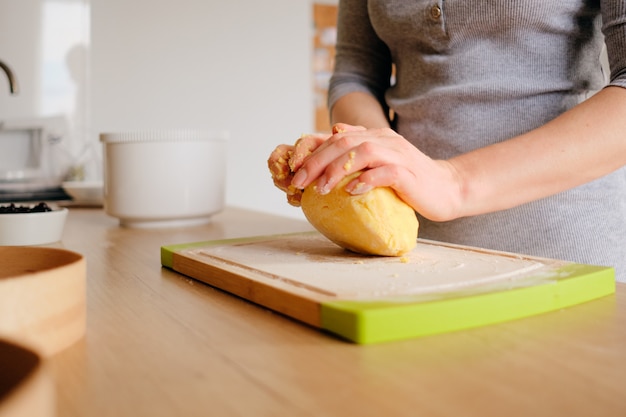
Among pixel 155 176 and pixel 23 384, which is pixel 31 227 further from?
pixel 23 384

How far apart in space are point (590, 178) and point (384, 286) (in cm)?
42

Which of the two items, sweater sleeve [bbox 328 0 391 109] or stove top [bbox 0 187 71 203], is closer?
sweater sleeve [bbox 328 0 391 109]

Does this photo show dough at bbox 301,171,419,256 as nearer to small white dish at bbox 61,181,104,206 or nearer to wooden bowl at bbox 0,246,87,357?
wooden bowl at bbox 0,246,87,357

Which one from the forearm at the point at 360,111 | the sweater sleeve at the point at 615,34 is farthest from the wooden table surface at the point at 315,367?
the forearm at the point at 360,111

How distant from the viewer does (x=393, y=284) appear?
57cm

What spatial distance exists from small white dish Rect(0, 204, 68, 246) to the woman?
17.2 inches

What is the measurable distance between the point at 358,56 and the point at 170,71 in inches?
76.0

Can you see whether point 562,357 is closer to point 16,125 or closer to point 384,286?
point 384,286

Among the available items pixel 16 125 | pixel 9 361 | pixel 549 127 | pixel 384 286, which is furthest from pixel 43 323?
pixel 16 125

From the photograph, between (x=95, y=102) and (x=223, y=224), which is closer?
(x=223, y=224)

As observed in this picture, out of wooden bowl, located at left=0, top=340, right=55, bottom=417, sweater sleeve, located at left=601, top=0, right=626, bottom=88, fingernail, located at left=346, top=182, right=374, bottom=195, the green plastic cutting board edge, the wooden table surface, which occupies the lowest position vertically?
the wooden table surface

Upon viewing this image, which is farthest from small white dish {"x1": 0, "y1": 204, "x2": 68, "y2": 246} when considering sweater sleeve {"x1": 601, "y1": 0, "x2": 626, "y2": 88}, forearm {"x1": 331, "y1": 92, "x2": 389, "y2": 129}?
sweater sleeve {"x1": 601, "y1": 0, "x2": 626, "y2": 88}

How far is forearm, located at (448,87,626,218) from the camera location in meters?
0.76

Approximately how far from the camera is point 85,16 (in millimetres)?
2840
